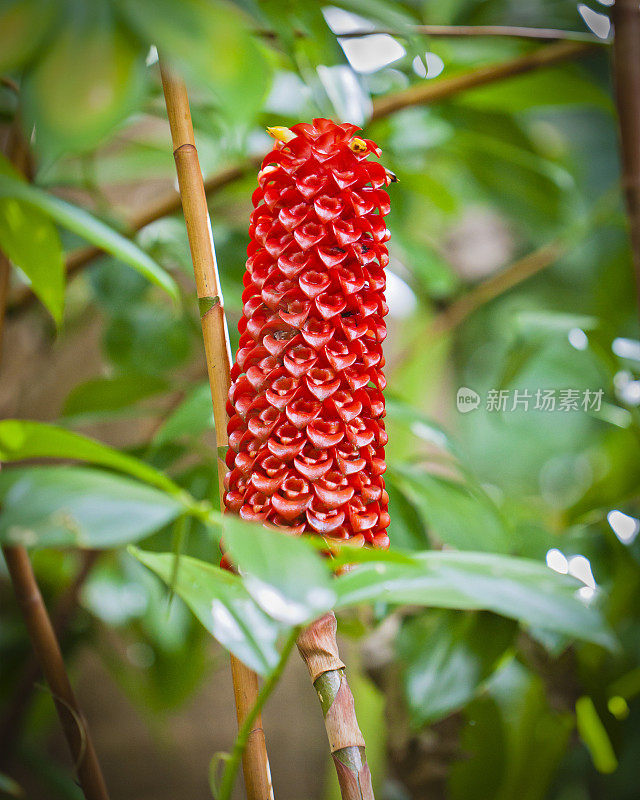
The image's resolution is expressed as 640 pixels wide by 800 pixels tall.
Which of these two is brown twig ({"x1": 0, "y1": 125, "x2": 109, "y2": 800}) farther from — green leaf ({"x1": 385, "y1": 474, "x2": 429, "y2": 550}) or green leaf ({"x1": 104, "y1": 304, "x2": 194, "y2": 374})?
green leaf ({"x1": 104, "y1": 304, "x2": 194, "y2": 374})

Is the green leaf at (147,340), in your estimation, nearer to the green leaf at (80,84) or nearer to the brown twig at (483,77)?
the brown twig at (483,77)

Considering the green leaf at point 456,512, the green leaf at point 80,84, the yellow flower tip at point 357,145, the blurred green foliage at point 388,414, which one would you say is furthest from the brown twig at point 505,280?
the green leaf at point 80,84

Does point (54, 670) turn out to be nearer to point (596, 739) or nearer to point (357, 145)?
point (357, 145)

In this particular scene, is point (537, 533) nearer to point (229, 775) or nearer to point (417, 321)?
point (229, 775)

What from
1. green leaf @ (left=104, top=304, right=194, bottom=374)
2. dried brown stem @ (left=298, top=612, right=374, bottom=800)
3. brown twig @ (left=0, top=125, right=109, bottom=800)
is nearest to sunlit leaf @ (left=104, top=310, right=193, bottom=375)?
green leaf @ (left=104, top=304, right=194, bottom=374)

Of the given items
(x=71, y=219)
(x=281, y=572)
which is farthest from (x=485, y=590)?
(x=71, y=219)

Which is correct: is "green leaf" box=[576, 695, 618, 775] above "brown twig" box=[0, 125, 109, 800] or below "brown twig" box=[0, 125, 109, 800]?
below
